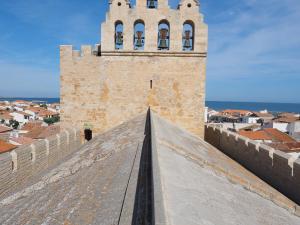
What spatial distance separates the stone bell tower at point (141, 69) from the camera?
13.9 m

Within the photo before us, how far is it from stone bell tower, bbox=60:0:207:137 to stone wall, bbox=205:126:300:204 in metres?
2.10

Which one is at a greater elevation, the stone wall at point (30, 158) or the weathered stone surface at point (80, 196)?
the weathered stone surface at point (80, 196)

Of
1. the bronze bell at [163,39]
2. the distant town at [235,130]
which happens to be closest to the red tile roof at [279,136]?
the distant town at [235,130]

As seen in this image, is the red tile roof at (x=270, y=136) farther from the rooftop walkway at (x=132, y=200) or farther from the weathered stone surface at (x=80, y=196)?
the weathered stone surface at (x=80, y=196)

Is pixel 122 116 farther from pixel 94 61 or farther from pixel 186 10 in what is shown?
pixel 186 10

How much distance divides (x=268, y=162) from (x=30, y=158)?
26.9 ft

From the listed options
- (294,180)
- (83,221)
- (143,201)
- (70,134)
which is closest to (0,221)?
(83,221)

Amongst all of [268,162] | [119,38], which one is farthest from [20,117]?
[268,162]

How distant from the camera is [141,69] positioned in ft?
46.3

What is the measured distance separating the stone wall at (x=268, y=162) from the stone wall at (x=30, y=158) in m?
7.46

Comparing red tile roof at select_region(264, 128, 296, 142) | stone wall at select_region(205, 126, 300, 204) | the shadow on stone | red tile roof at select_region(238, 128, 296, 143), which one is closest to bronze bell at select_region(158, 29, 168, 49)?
stone wall at select_region(205, 126, 300, 204)

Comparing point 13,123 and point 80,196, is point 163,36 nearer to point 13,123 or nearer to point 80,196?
Result: point 80,196

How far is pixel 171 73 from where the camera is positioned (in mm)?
14109

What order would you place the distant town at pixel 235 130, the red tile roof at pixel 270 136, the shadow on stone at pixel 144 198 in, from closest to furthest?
1. the shadow on stone at pixel 144 198
2. the distant town at pixel 235 130
3. the red tile roof at pixel 270 136
